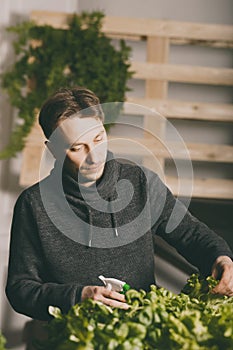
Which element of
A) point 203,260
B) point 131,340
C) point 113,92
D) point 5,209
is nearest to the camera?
point 131,340

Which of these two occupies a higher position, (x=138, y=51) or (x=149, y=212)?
(x=138, y=51)

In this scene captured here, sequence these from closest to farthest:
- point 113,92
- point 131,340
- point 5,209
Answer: point 131,340, point 113,92, point 5,209

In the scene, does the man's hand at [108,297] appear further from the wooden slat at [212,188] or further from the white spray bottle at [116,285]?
the wooden slat at [212,188]

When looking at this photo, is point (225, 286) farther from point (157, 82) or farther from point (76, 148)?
point (157, 82)

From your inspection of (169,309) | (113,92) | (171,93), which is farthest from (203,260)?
(171,93)

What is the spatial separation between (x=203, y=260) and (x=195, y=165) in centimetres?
96

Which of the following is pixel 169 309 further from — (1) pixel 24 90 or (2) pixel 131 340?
(1) pixel 24 90

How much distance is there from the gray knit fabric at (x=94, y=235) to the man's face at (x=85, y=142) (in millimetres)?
42

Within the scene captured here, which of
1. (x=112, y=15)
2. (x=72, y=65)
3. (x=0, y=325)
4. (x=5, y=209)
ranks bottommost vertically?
(x=0, y=325)

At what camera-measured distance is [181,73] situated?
80.9 inches

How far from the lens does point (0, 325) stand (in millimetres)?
2006

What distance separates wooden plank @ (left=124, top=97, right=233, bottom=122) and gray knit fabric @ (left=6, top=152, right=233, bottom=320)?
0.83 meters

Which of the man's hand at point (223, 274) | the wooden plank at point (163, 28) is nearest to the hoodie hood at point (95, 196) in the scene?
the man's hand at point (223, 274)

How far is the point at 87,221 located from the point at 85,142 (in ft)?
0.51
